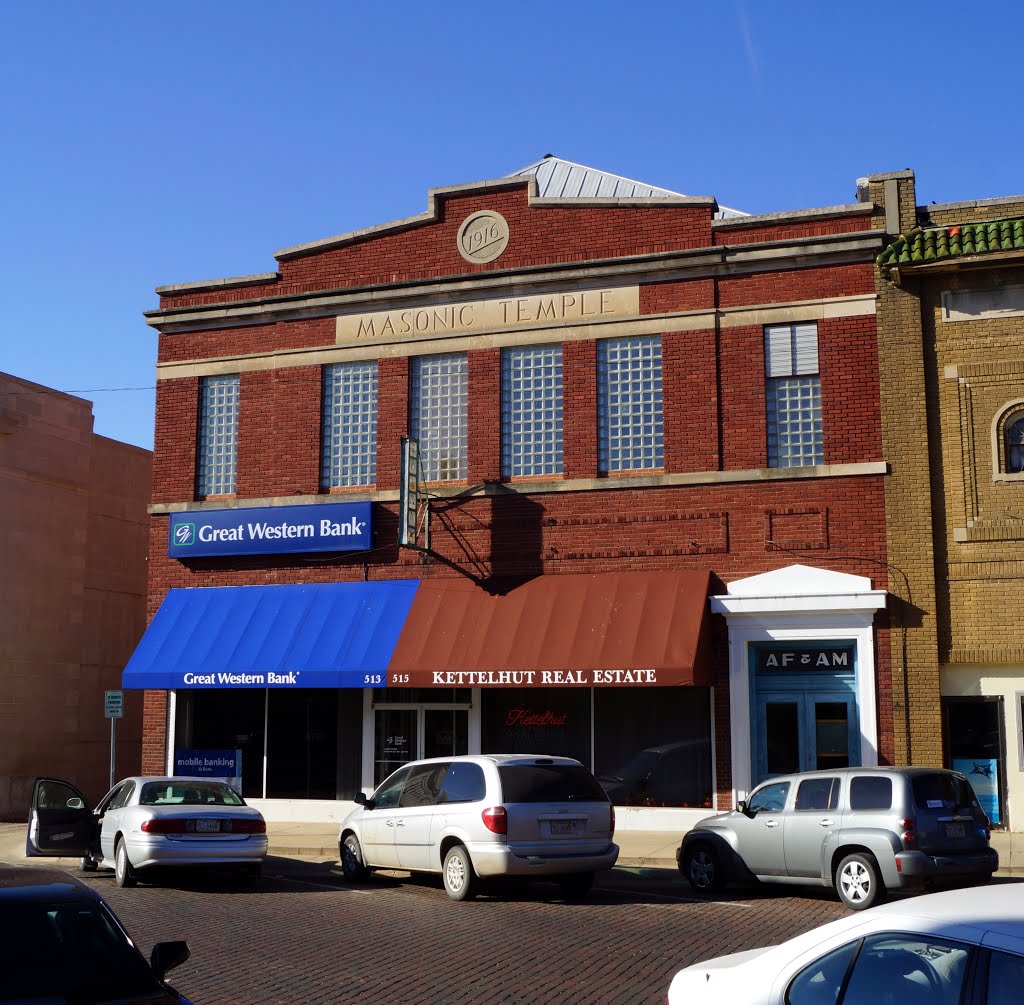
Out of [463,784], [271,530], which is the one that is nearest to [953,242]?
[463,784]

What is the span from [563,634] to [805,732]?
4.23m

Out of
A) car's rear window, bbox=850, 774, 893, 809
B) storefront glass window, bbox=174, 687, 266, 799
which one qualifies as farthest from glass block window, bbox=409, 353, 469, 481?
car's rear window, bbox=850, 774, 893, 809

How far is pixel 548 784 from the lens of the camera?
1483cm

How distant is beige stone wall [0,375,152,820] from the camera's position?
28.8 meters

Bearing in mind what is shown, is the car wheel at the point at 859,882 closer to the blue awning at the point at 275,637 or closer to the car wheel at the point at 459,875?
the car wheel at the point at 459,875

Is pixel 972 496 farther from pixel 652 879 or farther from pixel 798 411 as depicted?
pixel 652 879

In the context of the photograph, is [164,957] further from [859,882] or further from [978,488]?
[978,488]

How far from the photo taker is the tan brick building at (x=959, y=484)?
1994 centimetres

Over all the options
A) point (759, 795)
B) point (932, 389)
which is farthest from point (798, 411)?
point (759, 795)

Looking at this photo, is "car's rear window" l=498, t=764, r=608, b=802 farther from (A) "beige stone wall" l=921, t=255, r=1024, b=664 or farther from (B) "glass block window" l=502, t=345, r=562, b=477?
(B) "glass block window" l=502, t=345, r=562, b=477

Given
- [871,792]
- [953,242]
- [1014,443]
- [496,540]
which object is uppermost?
[953,242]

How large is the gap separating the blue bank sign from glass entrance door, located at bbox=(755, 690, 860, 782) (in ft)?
26.1

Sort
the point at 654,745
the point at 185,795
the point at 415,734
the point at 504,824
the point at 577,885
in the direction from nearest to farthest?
the point at 504,824 → the point at 577,885 → the point at 185,795 → the point at 654,745 → the point at 415,734

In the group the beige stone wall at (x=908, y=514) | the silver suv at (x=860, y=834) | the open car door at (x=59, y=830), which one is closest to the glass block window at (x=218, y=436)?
the open car door at (x=59, y=830)
